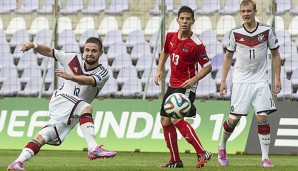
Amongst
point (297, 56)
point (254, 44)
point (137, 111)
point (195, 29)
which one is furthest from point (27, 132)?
point (254, 44)

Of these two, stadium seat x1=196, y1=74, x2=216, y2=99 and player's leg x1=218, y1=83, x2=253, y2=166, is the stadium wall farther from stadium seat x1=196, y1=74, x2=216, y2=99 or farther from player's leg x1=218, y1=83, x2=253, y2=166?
player's leg x1=218, y1=83, x2=253, y2=166

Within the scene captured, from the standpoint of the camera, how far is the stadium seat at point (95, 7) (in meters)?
21.5

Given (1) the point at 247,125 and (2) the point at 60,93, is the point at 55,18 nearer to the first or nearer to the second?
(1) the point at 247,125

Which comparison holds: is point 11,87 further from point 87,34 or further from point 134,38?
point 134,38

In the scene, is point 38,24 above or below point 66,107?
above

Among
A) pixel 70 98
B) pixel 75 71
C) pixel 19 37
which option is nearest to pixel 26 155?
pixel 70 98

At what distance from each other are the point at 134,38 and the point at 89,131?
32.6 ft

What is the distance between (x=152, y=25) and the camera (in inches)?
816

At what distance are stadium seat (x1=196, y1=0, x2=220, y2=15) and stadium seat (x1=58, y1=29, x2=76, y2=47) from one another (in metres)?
3.08

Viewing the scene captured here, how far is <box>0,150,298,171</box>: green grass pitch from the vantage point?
1169 centimetres

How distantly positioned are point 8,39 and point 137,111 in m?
4.90

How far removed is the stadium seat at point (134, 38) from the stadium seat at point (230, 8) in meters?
1.93

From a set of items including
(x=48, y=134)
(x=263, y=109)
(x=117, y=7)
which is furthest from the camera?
(x=117, y=7)

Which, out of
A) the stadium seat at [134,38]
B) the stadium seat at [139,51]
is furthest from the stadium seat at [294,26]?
Result: the stadium seat at [134,38]
